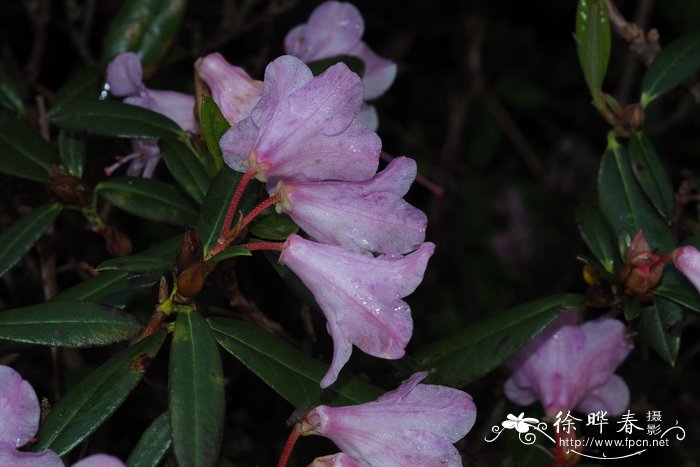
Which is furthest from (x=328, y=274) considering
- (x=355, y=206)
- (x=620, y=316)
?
(x=620, y=316)

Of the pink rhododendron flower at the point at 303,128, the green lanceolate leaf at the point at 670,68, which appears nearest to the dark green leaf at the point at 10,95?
the pink rhododendron flower at the point at 303,128


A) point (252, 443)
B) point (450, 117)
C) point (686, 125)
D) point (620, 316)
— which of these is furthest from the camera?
point (686, 125)

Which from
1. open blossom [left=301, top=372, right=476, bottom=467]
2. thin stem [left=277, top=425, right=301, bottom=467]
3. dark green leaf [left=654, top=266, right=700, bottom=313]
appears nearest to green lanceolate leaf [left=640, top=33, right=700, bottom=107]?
dark green leaf [left=654, top=266, right=700, bottom=313]

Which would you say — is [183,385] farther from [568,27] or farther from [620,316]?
[568,27]

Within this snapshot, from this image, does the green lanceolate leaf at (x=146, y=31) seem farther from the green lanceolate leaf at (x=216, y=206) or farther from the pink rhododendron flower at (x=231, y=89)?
the green lanceolate leaf at (x=216, y=206)

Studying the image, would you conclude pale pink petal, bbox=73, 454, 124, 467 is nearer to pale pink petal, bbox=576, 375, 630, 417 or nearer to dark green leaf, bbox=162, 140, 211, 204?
dark green leaf, bbox=162, 140, 211, 204

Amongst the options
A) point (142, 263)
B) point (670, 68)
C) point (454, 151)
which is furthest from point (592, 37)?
point (454, 151)
